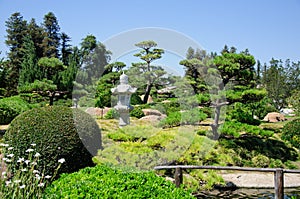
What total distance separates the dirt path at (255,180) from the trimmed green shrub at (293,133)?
1.87m

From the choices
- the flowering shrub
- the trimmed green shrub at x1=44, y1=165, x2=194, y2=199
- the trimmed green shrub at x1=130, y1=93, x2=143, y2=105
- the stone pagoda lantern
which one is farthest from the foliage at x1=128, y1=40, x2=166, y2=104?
the trimmed green shrub at x1=44, y1=165, x2=194, y2=199

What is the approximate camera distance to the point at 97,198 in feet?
8.29

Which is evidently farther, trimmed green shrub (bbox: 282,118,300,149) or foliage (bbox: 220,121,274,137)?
trimmed green shrub (bbox: 282,118,300,149)

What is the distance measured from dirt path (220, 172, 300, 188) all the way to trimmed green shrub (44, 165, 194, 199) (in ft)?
13.5

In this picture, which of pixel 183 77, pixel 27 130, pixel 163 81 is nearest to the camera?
pixel 27 130

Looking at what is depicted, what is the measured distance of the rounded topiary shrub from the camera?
4402 millimetres

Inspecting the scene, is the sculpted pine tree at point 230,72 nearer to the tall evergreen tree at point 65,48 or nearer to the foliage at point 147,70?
the foliage at point 147,70

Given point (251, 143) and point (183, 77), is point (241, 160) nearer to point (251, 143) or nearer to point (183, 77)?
point (251, 143)

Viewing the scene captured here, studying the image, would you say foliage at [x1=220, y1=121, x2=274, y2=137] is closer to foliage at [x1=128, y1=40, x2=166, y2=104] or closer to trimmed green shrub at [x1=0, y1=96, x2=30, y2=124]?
foliage at [x1=128, y1=40, x2=166, y2=104]

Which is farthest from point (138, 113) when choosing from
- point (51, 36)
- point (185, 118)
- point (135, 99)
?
point (51, 36)

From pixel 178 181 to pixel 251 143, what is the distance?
17.3ft

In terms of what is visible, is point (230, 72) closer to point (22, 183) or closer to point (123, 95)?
point (123, 95)

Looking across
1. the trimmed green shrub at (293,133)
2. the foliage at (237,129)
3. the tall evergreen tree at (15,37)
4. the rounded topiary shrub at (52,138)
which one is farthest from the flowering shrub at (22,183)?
the tall evergreen tree at (15,37)

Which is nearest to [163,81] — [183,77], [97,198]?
[183,77]
